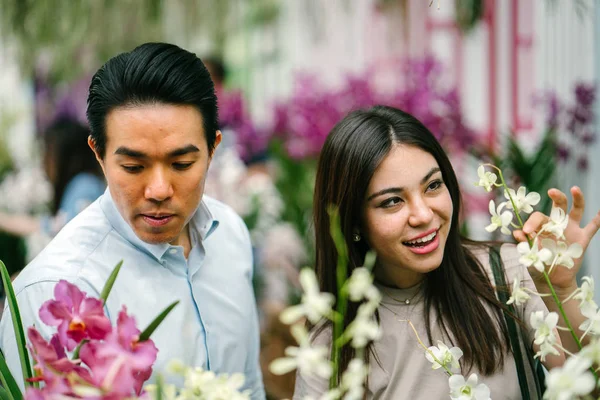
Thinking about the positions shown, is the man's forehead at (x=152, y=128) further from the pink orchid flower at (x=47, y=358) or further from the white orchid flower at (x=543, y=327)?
the white orchid flower at (x=543, y=327)

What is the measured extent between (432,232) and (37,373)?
0.81 meters

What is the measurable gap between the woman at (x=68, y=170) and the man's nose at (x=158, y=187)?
6.25ft

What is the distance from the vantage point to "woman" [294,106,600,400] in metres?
1.43

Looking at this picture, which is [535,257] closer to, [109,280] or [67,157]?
[109,280]

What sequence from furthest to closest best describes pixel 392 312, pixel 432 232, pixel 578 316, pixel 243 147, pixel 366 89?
pixel 243 147 < pixel 366 89 < pixel 392 312 < pixel 432 232 < pixel 578 316

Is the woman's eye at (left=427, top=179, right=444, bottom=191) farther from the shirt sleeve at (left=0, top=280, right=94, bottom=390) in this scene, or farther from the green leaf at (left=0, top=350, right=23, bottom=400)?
the green leaf at (left=0, top=350, right=23, bottom=400)

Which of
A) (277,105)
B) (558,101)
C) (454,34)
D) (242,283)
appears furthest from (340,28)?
(242,283)

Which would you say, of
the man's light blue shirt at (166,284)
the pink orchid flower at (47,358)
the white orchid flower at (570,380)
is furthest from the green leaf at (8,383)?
the white orchid flower at (570,380)

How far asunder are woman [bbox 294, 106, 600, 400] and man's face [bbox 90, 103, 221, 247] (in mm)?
327

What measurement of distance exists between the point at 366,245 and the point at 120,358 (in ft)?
2.98

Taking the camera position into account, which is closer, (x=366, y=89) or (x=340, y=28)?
(x=366, y=89)

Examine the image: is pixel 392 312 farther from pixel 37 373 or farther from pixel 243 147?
pixel 243 147

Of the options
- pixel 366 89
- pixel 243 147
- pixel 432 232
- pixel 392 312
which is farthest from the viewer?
pixel 243 147

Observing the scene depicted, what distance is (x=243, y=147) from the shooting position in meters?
3.50
